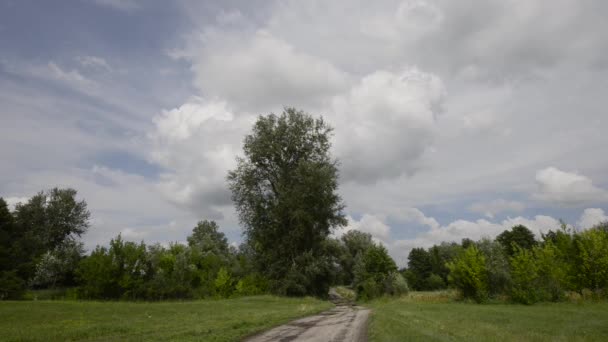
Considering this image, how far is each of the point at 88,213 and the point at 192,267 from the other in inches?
1455

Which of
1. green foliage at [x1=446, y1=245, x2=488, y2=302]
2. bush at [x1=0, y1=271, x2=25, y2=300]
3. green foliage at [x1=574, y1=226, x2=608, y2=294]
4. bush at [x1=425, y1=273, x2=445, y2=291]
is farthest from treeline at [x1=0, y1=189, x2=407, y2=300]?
bush at [x1=425, y1=273, x2=445, y2=291]

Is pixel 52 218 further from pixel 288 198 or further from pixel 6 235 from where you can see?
pixel 288 198

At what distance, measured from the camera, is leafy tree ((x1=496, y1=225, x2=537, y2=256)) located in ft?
243

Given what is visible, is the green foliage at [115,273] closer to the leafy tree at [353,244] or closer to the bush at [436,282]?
the leafy tree at [353,244]

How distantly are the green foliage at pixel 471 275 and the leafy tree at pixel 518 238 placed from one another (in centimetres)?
4537

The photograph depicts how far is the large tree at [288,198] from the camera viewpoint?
37.2 meters

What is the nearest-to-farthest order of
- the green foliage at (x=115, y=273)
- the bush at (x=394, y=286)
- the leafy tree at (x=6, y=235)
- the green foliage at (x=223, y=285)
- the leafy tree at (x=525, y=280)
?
the leafy tree at (x=525, y=280) → the green foliage at (x=115, y=273) → the leafy tree at (x=6, y=235) → the green foliage at (x=223, y=285) → the bush at (x=394, y=286)

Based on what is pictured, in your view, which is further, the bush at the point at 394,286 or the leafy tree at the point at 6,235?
the bush at the point at 394,286

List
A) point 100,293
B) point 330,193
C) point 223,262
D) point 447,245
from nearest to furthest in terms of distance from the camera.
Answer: point 100,293 → point 330,193 → point 223,262 → point 447,245

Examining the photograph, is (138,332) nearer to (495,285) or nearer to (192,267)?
(192,267)

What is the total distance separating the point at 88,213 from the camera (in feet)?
214

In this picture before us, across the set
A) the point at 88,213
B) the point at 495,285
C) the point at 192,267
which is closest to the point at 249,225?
the point at 192,267

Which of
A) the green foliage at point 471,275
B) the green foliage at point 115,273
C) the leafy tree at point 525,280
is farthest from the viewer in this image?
the green foliage at point 471,275

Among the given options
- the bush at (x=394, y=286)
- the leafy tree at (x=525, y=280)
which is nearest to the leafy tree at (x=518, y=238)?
the bush at (x=394, y=286)
